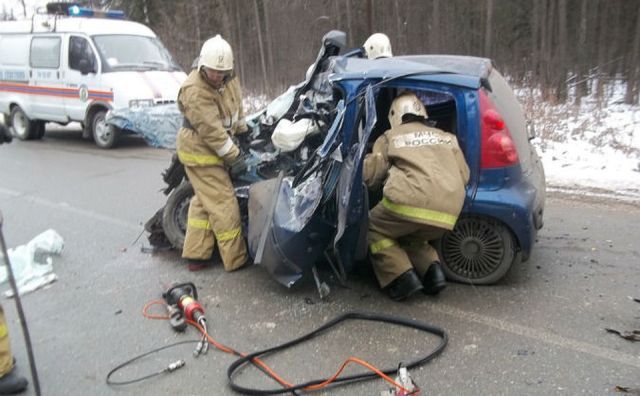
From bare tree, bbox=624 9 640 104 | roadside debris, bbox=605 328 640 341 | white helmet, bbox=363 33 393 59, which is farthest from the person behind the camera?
bare tree, bbox=624 9 640 104

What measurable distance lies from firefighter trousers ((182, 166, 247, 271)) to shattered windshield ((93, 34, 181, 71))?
662 cm

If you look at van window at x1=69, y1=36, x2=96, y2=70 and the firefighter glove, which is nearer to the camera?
the firefighter glove

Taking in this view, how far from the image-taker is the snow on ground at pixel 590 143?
6.13 m

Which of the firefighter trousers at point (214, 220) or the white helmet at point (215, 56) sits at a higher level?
the white helmet at point (215, 56)

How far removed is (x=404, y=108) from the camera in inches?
135

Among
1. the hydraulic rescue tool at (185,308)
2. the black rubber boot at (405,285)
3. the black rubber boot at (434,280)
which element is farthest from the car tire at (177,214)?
the black rubber boot at (434,280)

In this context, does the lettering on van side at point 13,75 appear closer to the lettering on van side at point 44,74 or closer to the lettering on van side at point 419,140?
the lettering on van side at point 44,74

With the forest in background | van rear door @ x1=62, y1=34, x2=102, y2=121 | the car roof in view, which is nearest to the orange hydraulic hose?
the car roof

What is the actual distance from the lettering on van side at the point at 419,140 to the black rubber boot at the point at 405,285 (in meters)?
0.82

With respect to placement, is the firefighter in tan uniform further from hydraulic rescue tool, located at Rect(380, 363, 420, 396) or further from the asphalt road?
hydraulic rescue tool, located at Rect(380, 363, 420, 396)

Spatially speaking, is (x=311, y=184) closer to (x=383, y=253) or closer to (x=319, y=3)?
(x=383, y=253)

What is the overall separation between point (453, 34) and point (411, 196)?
1414cm

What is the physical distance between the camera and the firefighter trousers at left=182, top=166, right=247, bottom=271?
4.12 m

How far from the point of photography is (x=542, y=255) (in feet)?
13.6
